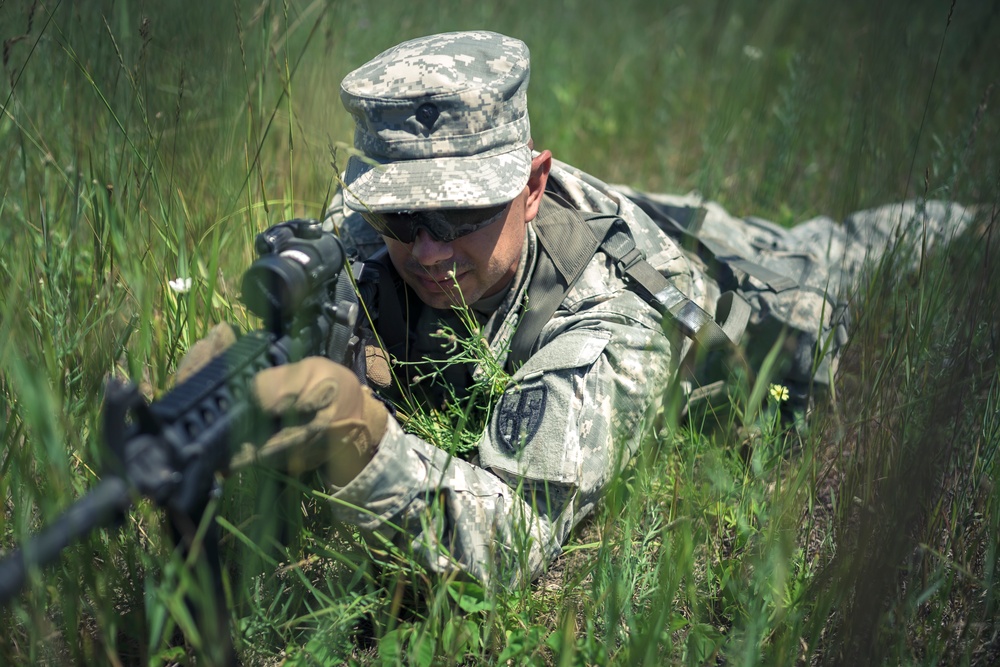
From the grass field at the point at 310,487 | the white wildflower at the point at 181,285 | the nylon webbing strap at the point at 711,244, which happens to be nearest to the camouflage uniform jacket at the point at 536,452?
the grass field at the point at 310,487

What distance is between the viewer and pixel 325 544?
1.98 metres

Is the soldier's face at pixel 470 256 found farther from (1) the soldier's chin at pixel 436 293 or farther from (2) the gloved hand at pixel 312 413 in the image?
(2) the gloved hand at pixel 312 413

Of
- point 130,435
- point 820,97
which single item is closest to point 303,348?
point 130,435

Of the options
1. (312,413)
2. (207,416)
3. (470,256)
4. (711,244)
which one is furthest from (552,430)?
(711,244)

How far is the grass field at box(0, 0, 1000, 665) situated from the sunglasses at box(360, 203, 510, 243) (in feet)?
0.81

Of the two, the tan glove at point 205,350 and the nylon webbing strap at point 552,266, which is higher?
the tan glove at point 205,350

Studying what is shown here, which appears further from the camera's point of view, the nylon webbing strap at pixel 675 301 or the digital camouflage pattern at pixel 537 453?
the nylon webbing strap at pixel 675 301

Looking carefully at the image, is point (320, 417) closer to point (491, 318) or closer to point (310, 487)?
point (310, 487)

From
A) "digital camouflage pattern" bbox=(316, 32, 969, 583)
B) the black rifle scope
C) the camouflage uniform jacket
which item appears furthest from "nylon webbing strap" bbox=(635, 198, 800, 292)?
the black rifle scope

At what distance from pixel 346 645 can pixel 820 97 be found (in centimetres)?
432

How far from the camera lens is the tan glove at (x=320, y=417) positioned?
62.8 inches

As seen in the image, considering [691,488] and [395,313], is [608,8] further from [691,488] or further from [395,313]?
[691,488]

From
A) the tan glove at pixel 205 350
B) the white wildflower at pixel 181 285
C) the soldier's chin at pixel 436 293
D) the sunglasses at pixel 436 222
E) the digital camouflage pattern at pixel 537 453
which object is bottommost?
the digital camouflage pattern at pixel 537 453

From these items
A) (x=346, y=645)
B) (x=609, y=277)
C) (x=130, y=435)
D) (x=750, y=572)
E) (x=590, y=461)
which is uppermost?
(x=130, y=435)
